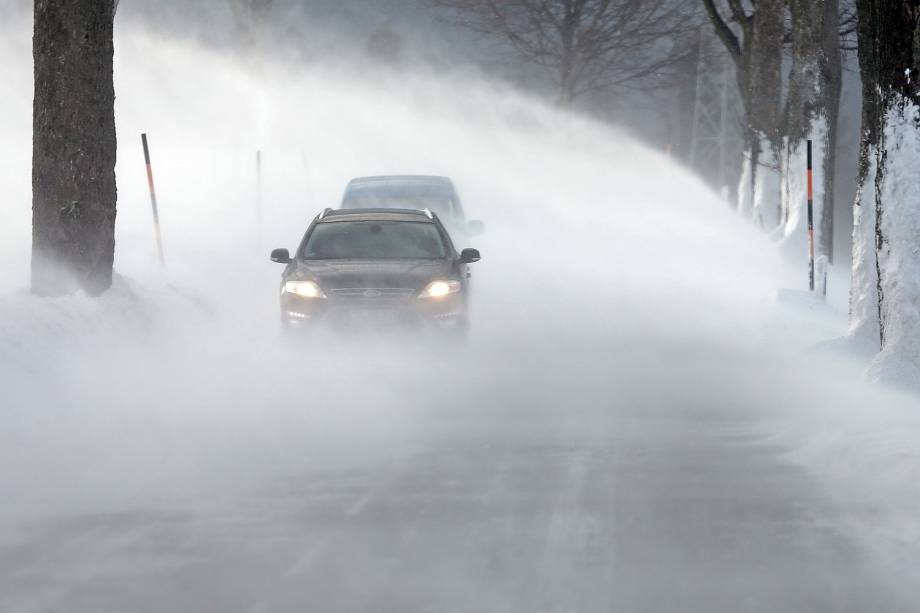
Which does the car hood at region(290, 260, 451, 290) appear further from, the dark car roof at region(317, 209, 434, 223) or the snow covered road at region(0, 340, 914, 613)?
the snow covered road at region(0, 340, 914, 613)

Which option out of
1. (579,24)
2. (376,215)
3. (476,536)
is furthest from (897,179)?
(579,24)

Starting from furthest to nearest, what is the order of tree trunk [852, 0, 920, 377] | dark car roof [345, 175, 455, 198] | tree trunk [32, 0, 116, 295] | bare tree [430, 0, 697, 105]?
bare tree [430, 0, 697, 105]
dark car roof [345, 175, 455, 198]
tree trunk [32, 0, 116, 295]
tree trunk [852, 0, 920, 377]

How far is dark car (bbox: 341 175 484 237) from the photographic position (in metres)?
20.5

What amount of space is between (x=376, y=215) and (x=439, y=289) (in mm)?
2062

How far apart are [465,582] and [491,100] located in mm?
81015

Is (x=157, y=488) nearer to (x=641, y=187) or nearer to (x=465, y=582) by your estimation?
(x=465, y=582)

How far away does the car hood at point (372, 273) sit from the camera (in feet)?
43.1

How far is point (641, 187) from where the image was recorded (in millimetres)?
59531

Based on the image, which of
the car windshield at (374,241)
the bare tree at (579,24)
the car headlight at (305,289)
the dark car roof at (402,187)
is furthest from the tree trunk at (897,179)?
the bare tree at (579,24)

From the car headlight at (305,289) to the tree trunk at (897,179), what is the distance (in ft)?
14.8

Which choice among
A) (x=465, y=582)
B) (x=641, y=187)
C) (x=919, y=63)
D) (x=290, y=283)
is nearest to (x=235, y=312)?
(x=290, y=283)

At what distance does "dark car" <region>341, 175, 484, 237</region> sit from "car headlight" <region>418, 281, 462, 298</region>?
663cm

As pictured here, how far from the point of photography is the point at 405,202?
2075 centimetres

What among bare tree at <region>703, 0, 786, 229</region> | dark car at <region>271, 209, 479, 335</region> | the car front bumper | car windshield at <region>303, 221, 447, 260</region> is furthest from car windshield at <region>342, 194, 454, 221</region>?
bare tree at <region>703, 0, 786, 229</region>
